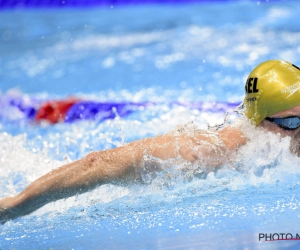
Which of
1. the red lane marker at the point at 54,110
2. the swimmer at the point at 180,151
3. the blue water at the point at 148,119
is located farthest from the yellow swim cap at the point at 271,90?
the red lane marker at the point at 54,110

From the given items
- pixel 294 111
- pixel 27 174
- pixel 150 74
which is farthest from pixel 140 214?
pixel 150 74

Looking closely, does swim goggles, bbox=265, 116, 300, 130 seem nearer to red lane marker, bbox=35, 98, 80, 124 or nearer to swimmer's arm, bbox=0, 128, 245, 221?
swimmer's arm, bbox=0, 128, 245, 221

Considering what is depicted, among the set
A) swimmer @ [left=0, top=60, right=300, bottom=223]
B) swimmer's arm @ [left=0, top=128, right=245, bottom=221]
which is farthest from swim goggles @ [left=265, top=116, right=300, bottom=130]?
swimmer's arm @ [left=0, top=128, right=245, bottom=221]

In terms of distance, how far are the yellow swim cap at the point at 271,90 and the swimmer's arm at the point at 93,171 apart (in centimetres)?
19

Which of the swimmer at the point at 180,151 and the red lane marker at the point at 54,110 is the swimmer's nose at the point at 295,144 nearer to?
the swimmer at the point at 180,151

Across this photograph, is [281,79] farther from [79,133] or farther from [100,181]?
[79,133]

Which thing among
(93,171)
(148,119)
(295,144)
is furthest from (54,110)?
(295,144)

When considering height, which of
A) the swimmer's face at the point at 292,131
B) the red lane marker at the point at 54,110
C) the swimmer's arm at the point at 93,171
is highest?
the red lane marker at the point at 54,110

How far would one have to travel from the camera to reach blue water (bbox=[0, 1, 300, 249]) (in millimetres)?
2777

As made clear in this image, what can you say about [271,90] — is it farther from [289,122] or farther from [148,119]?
[148,119]

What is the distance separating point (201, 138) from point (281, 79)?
A: 47cm

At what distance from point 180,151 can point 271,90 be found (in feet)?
1.70

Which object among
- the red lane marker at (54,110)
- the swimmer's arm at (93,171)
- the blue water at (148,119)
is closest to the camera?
the blue water at (148,119)

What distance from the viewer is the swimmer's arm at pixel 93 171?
288 centimetres
